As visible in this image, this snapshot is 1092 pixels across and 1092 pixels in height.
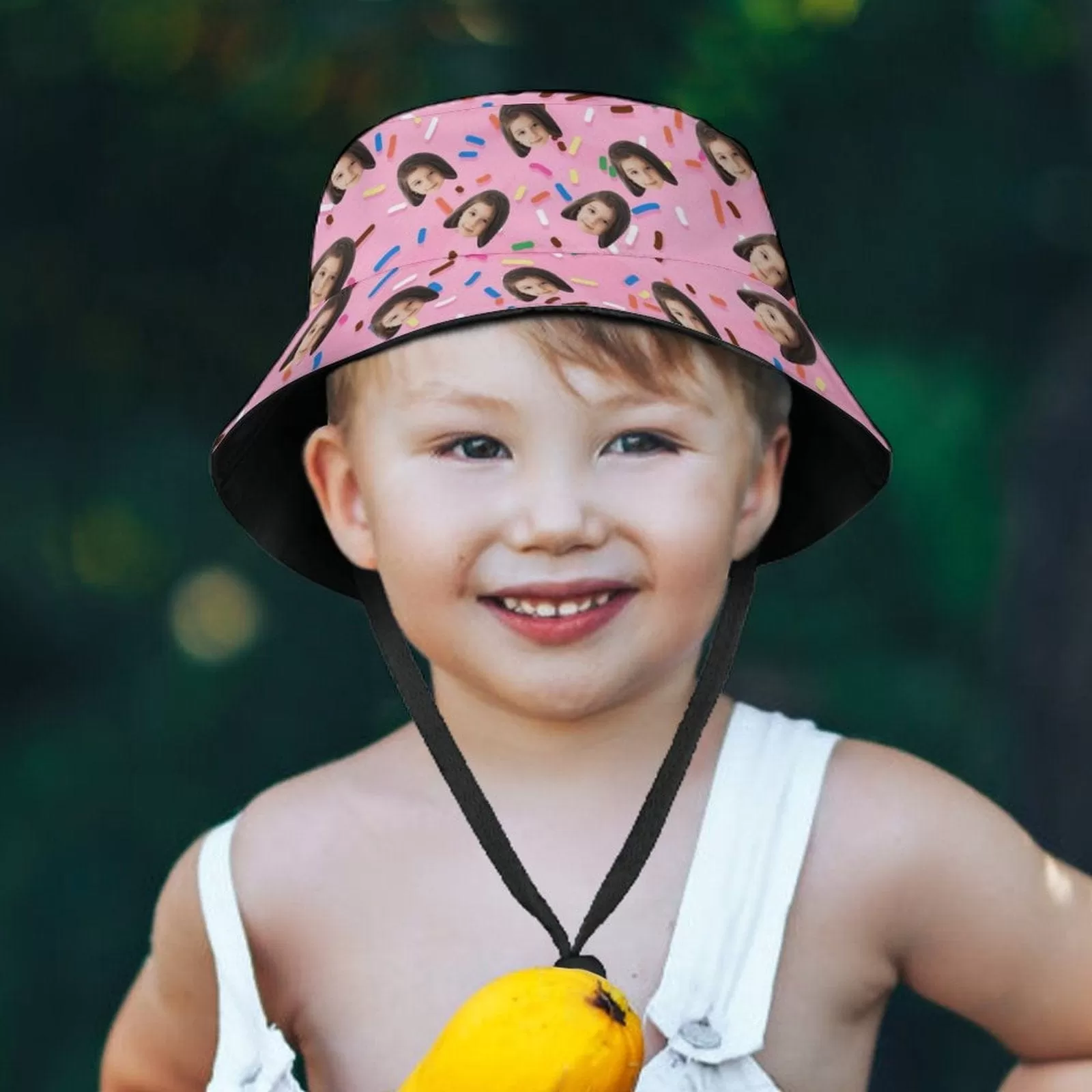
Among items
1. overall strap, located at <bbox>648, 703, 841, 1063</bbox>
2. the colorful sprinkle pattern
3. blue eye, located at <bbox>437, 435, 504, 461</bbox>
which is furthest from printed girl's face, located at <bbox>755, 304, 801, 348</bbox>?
overall strap, located at <bbox>648, 703, 841, 1063</bbox>

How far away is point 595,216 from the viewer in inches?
59.5

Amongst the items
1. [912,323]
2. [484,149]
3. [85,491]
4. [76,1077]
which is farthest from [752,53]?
[76,1077]

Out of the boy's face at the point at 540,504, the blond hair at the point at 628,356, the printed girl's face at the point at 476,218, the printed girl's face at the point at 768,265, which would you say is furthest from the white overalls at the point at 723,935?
the printed girl's face at the point at 476,218

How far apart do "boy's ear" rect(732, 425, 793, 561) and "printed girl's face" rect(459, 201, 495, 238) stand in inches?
11.4

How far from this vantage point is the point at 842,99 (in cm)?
218

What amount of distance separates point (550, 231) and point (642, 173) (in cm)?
9

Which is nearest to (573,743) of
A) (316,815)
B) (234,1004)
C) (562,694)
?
(562,694)

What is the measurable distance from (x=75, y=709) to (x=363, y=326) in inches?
36.0

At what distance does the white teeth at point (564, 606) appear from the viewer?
1497 mm

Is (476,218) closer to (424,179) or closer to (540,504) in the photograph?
(424,179)

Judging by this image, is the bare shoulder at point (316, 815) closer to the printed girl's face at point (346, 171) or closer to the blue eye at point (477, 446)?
the blue eye at point (477, 446)

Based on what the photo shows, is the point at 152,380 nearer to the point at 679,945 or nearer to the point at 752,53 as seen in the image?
the point at 752,53

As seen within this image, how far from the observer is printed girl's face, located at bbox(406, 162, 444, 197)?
154 centimetres

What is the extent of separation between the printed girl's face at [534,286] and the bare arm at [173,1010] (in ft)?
1.97
